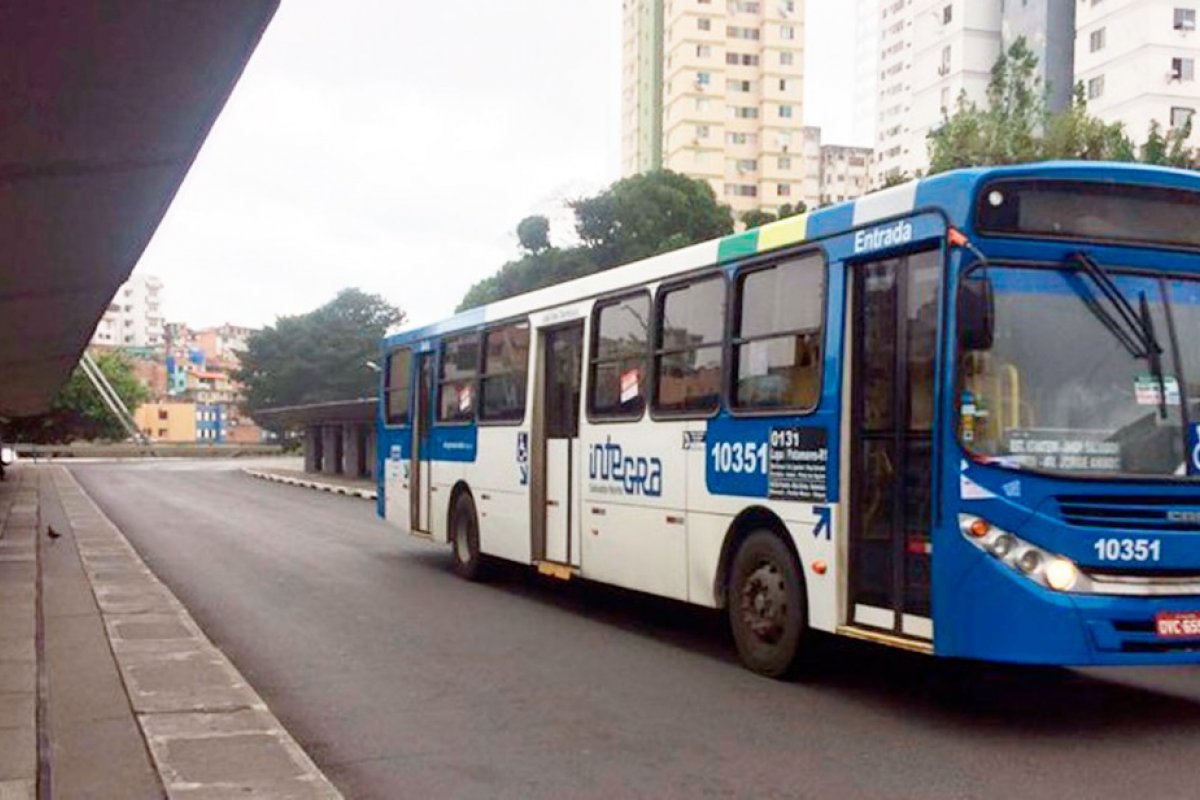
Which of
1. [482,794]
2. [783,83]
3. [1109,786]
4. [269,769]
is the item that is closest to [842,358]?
[1109,786]

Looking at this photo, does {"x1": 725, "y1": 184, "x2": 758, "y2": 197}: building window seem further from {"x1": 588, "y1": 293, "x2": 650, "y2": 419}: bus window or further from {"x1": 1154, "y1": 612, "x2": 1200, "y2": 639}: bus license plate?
{"x1": 1154, "y1": 612, "x2": 1200, "y2": 639}: bus license plate

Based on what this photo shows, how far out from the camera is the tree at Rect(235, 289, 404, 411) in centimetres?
9069

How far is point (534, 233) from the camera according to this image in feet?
186

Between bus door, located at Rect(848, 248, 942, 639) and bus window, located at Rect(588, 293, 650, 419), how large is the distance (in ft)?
9.31

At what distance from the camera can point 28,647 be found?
912 cm

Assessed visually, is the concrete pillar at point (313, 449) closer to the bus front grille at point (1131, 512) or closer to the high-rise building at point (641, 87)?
the bus front grille at point (1131, 512)

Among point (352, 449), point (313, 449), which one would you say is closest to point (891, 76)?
point (313, 449)

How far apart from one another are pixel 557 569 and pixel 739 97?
108 metres

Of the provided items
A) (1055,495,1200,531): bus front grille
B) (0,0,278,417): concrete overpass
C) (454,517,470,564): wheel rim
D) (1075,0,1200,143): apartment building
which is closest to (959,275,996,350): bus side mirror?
(1055,495,1200,531): bus front grille

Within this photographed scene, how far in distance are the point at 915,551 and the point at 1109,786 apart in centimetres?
168

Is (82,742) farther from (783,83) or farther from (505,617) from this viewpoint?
(783,83)

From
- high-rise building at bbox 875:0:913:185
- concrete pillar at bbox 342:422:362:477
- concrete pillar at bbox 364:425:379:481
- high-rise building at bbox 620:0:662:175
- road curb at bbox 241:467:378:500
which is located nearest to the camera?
road curb at bbox 241:467:378:500

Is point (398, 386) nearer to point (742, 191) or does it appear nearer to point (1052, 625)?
point (1052, 625)

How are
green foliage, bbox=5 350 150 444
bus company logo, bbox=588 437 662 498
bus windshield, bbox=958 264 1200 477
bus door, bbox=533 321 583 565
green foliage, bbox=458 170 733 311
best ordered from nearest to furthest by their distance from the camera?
bus windshield, bbox=958 264 1200 477, bus company logo, bbox=588 437 662 498, bus door, bbox=533 321 583 565, green foliage, bbox=458 170 733 311, green foliage, bbox=5 350 150 444
